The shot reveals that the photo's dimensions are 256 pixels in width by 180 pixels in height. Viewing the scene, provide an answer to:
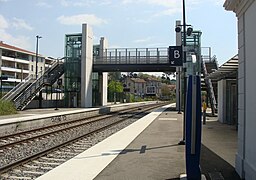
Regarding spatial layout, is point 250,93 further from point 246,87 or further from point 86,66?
point 86,66

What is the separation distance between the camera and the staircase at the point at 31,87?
3496 centimetres

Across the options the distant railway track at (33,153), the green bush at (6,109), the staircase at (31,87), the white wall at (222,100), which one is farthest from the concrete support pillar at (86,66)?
the distant railway track at (33,153)

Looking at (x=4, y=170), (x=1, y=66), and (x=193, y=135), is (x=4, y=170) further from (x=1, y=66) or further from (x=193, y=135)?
(x=1, y=66)

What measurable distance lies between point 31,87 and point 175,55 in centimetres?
2873

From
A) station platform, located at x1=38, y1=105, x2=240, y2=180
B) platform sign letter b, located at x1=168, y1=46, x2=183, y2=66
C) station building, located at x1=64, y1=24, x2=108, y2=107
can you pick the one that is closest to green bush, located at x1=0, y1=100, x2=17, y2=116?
station platform, located at x1=38, y1=105, x2=240, y2=180

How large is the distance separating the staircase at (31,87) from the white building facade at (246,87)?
2965 cm

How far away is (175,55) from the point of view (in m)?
12.4

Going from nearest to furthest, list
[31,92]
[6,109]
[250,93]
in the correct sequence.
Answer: [250,93] < [6,109] < [31,92]

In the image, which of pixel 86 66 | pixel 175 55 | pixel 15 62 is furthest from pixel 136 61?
pixel 15 62

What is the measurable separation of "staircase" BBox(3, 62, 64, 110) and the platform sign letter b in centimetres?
2524

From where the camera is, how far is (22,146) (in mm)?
12820

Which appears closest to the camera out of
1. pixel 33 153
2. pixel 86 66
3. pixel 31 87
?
pixel 33 153

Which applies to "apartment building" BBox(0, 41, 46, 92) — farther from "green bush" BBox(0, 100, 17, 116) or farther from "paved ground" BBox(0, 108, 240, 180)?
"paved ground" BBox(0, 108, 240, 180)

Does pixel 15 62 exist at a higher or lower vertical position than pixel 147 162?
higher
